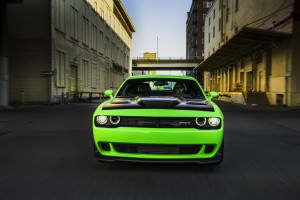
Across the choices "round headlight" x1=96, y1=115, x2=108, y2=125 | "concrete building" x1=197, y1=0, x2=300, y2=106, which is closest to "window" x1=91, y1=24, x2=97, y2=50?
"concrete building" x1=197, y1=0, x2=300, y2=106

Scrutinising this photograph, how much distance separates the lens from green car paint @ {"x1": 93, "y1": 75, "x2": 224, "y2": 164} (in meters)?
4.29

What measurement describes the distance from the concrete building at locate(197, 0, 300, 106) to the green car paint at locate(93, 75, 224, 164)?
17.0 meters

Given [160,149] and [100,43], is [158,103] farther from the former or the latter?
[100,43]

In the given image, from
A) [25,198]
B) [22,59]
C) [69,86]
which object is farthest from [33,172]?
[69,86]

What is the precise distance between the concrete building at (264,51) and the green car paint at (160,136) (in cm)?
1705

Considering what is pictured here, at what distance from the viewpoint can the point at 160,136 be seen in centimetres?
427

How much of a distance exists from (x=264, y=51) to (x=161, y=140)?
73.9 feet

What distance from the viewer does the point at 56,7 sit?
24.9 meters

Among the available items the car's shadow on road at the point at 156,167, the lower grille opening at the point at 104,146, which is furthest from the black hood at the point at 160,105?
the car's shadow on road at the point at 156,167

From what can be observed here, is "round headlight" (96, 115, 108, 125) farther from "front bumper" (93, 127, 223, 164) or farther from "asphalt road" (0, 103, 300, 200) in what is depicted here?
"asphalt road" (0, 103, 300, 200)

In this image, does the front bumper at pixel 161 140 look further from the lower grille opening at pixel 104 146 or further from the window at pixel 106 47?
the window at pixel 106 47

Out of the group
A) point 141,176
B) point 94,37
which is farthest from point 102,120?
point 94,37

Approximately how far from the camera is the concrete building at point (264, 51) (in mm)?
20266

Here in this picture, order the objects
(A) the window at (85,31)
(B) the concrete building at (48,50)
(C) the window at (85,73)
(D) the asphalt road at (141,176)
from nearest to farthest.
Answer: (D) the asphalt road at (141,176) → (B) the concrete building at (48,50) → (A) the window at (85,31) → (C) the window at (85,73)
